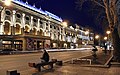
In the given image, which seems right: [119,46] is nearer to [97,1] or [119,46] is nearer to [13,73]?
[97,1]

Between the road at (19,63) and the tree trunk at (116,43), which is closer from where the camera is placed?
the road at (19,63)

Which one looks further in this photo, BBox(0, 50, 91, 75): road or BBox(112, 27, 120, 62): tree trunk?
BBox(112, 27, 120, 62): tree trunk

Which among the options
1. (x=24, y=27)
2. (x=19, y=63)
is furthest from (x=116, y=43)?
(x=24, y=27)

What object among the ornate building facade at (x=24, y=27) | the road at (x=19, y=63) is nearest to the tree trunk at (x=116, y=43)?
the road at (x=19, y=63)

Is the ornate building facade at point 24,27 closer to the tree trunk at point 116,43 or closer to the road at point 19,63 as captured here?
the road at point 19,63

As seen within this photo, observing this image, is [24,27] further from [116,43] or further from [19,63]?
[116,43]

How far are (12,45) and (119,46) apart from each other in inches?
1745

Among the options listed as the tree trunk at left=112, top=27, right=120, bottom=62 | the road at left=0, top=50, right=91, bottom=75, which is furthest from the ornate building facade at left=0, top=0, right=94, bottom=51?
the tree trunk at left=112, top=27, right=120, bottom=62

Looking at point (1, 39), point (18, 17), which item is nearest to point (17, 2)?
point (18, 17)

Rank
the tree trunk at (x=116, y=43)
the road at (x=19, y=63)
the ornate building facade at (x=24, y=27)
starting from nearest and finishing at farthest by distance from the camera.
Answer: the road at (x=19, y=63) → the tree trunk at (x=116, y=43) → the ornate building facade at (x=24, y=27)

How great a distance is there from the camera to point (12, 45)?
211ft

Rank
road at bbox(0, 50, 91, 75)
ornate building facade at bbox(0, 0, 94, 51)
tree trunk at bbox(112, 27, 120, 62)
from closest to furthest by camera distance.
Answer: road at bbox(0, 50, 91, 75) → tree trunk at bbox(112, 27, 120, 62) → ornate building facade at bbox(0, 0, 94, 51)

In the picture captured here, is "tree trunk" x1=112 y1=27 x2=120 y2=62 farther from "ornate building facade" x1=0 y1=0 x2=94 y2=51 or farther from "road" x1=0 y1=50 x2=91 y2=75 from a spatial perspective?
"ornate building facade" x1=0 y1=0 x2=94 y2=51

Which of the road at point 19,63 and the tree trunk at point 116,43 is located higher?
the tree trunk at point 116,43
